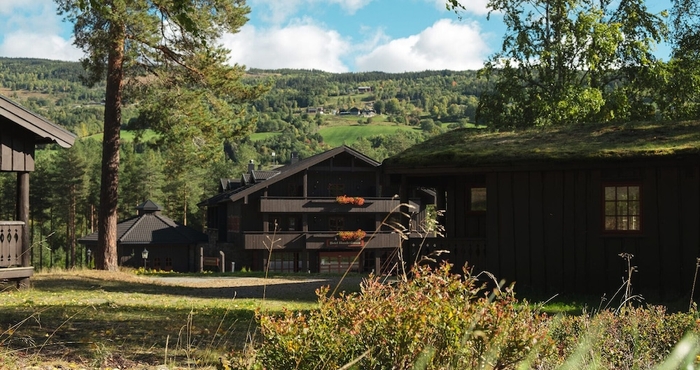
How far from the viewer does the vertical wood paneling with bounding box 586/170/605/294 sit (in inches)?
595

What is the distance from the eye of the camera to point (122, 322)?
10.3 meters

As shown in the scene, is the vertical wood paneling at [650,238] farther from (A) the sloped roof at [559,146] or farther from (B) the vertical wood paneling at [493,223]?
(B) the vertical wood paneling at [493,223]

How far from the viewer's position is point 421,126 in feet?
502

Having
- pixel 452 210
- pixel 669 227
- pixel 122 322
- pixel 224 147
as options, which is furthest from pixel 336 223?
pixel 122 322

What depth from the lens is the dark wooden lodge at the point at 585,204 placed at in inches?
568

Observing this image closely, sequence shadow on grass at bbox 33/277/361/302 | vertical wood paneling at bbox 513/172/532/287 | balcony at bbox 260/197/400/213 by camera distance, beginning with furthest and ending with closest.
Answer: balcony at bbox 260/197/400/213
shadow on grass at bbox 33/277/361/302
vertical wood paneling at bbox 513/172/532/287

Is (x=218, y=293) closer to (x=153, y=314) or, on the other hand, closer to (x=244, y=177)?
(x=153, y=314)

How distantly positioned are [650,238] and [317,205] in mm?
32922

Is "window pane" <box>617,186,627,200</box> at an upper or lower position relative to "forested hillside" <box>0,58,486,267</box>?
lower

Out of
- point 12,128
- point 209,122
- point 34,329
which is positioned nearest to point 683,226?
point 34,329

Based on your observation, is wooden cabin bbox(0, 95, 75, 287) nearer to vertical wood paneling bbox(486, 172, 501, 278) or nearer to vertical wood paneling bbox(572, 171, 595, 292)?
vertical wood paneling bbox(486, 172, 501, 278)

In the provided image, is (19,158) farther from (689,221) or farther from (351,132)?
(351,132)

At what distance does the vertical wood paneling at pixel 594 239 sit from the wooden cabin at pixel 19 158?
34.0 ft

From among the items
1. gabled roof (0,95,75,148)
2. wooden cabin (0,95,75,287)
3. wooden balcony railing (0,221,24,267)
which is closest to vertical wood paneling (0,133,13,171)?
wooden cabin (0,95,75,287)
